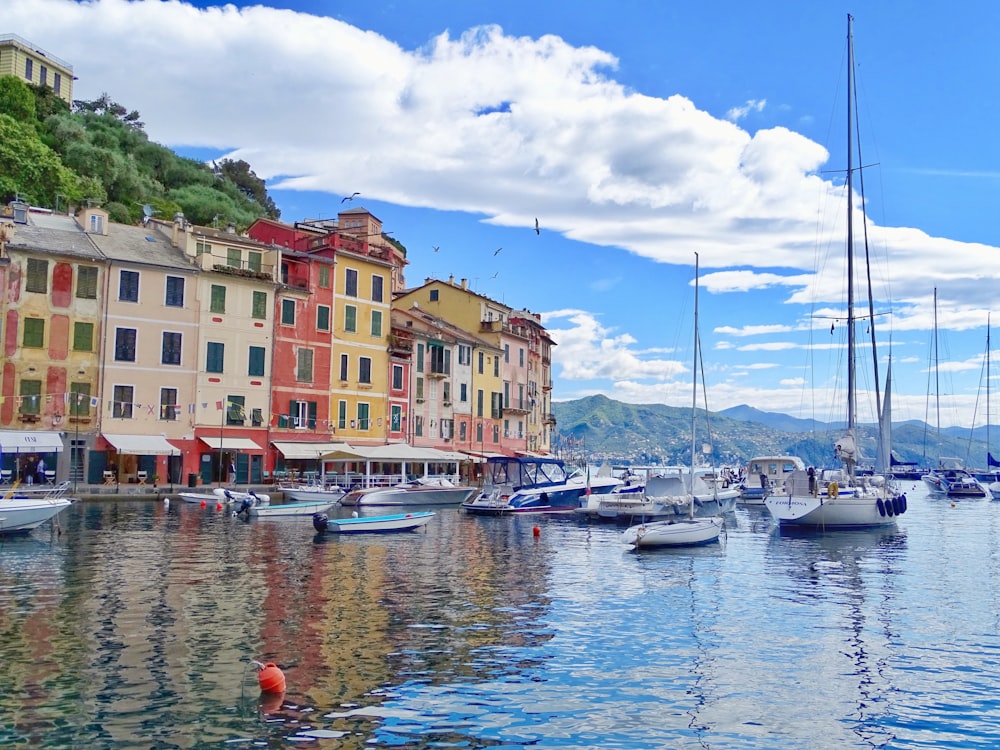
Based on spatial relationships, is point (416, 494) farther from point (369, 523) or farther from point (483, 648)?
point (483, 648)

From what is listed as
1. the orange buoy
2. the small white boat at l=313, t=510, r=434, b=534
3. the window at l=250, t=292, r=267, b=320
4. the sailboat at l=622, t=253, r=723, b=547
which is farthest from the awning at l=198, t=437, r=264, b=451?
the orange buoy

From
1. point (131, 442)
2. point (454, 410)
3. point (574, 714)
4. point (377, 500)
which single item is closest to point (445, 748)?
point (574, 714)

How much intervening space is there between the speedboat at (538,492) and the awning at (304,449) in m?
10.8

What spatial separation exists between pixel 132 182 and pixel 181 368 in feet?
115

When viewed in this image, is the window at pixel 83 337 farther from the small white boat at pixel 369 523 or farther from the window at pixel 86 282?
the small white boat at pixel 369 523

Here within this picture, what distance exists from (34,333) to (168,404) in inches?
331

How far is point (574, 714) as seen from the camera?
42.8ft

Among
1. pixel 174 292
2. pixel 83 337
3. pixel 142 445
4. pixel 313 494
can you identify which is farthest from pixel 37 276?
pixel 313 494

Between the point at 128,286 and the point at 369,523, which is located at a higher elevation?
the point at 128,286

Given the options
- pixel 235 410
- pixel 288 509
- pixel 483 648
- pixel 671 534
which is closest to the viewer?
pixel 483 648

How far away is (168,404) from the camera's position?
5447cm

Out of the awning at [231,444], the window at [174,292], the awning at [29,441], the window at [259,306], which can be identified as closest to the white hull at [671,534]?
the awning at [231,444]

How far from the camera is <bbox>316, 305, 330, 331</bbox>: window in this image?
62.3 meters

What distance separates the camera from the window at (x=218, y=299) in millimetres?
56812
